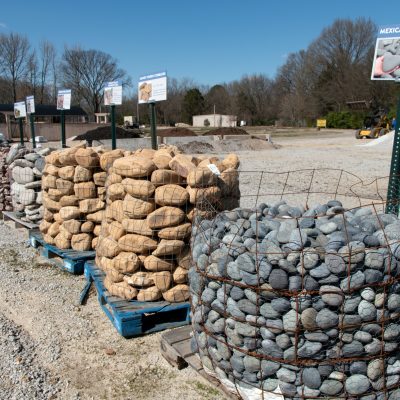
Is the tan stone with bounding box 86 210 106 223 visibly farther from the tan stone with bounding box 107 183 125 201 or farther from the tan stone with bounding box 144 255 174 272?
the tan stone with bounding box 144 255 174 272

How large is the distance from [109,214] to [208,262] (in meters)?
1.75

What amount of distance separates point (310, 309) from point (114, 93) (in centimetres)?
681

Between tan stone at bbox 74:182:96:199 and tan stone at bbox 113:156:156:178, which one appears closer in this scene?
tan stone at bbox 113:156:156:178

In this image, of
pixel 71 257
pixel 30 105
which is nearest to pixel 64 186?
pixel 71 257

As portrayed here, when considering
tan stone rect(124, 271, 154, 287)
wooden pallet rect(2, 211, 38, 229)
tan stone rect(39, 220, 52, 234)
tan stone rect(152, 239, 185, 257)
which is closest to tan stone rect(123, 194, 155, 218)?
tan stone rect(152, 239, 185, 257)

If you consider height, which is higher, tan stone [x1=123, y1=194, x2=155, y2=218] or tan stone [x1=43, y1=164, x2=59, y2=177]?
tan stone [x1=43, y1=164, x2=59, y2=177]

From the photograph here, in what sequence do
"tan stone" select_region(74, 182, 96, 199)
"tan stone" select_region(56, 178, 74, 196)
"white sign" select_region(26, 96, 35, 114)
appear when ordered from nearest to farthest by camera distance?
1. "tan stone" select_region(74, 182, 96, 199)
2. "tan stone" select_region(56, 178, 74, 196)
3. "white sign" select_region(26, 96, 35, 114)

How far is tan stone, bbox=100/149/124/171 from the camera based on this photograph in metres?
5.08

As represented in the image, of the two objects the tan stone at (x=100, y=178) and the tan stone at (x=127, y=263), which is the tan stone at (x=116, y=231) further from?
the tan stone at (x=100, y=178)

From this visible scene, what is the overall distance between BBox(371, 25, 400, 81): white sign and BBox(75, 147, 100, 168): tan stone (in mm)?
3249

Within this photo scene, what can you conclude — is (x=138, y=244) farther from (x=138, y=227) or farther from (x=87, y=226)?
(x=87, y=226)

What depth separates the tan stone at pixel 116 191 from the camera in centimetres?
424

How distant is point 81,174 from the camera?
531cm

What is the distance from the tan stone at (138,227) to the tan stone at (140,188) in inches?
8.7
